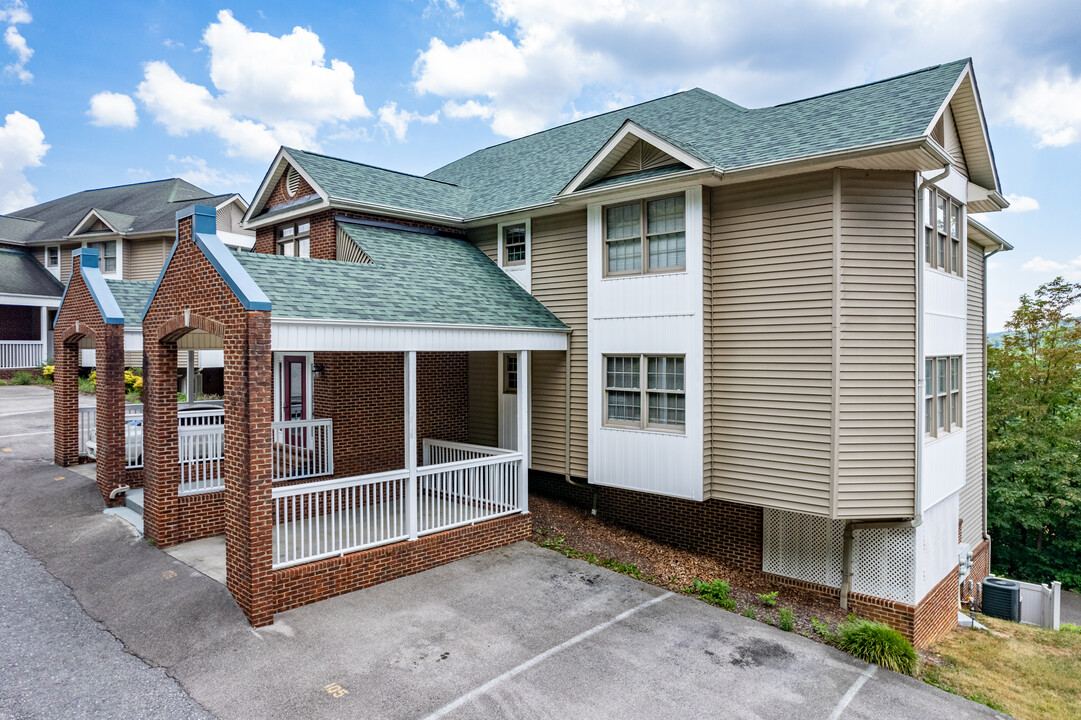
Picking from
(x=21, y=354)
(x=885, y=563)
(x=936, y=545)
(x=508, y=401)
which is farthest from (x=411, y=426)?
(x=21, y=354)

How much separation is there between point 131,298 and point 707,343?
11112 millimetres

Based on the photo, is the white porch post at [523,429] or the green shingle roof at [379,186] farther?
the green shingle roof at [379,186]

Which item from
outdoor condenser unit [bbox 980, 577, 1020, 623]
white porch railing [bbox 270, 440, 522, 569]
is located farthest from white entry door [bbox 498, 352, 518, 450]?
outdoor condenser unit [bbox 980, 577, 1020, 623]

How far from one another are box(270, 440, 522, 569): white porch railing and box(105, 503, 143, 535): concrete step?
2.15m

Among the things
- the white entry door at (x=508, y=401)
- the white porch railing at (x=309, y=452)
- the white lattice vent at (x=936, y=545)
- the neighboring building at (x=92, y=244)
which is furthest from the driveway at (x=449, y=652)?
the neighboring building at (x=92, y=244)

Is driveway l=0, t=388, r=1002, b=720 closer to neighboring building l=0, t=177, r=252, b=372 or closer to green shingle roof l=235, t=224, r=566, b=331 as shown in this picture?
green shingle roof l=235, t=224, r=566, b=331

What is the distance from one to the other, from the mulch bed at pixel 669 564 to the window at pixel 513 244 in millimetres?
5282

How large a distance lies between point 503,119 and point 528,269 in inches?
3521

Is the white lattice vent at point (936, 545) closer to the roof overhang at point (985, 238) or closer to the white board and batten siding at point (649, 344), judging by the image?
the white board and batten siding at point (649, 344)

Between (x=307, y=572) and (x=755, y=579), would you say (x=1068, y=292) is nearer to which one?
(x=755, y=579)

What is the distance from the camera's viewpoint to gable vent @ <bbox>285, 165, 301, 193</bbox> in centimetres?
1373

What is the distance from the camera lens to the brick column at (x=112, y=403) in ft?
36.3

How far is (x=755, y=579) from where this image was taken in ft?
35.0

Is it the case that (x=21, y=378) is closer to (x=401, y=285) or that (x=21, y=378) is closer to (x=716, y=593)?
(x=401, y=285)
